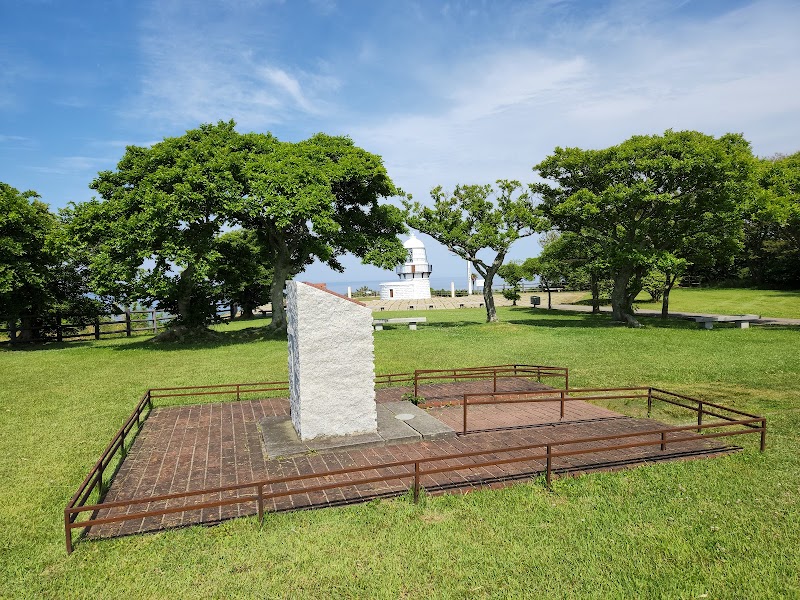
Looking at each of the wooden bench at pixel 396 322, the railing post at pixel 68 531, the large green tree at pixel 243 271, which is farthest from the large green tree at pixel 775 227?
the railing post at pixel 68 531

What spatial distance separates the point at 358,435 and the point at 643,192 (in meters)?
22.3

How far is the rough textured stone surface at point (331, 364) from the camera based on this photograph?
32.4ft

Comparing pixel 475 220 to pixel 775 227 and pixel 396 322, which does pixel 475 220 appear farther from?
pixel 775 227

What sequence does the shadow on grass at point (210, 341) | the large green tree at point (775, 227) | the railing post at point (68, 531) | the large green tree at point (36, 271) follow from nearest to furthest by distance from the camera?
1. the railing post at point (68, 531)
2. the large green tree at point (36, 271)
3. the shadow on grass at point (210, 341)
4. the large green tree at point (775, 227)

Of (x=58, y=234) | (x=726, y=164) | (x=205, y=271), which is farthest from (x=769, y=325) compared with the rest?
(x=58, y=234)

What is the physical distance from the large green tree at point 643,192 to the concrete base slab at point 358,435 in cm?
1939

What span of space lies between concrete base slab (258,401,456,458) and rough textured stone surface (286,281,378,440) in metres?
0.24

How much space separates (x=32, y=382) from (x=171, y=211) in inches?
318

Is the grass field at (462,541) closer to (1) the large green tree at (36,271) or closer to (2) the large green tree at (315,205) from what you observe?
(2) the large green tree at (315,205)

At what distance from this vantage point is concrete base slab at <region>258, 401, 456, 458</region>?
372 inches

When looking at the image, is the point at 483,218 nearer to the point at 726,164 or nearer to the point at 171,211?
the point at 726,164

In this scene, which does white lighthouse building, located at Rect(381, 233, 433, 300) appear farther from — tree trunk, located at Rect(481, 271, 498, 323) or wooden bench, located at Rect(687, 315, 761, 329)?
wooden bench, located at Rect(687, 315, 761, 329)

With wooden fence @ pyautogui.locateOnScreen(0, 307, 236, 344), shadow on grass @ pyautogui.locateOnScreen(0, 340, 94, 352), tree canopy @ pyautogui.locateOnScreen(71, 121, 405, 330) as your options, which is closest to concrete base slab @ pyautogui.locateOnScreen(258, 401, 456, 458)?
tree canopy @ pyautogui.locateOnScreen(71, 121, 405, 330)

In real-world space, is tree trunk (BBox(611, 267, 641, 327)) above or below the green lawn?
above
